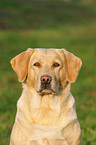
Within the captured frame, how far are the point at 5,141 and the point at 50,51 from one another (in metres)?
2.16

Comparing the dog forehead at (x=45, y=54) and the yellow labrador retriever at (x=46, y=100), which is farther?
the dog forehead at (x=45, y=54)

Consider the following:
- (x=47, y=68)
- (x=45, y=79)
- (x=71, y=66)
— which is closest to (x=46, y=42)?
(x=71, y=66)

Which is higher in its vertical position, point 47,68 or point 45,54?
point 45,54

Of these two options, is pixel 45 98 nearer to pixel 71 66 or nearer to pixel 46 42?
pixel 71 66

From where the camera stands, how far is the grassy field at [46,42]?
6.99m

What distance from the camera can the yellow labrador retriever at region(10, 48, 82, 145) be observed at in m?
3.68

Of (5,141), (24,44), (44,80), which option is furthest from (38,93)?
(24,44)

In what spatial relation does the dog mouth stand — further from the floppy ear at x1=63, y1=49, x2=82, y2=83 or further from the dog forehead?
the dog forehead

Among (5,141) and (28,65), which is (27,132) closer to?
(28,65)

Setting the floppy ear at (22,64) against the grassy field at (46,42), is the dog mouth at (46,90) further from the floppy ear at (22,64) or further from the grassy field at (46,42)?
the grassy field at (46,42)

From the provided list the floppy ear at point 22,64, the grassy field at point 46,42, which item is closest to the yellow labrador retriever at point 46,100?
the floppy ear at point 22,64

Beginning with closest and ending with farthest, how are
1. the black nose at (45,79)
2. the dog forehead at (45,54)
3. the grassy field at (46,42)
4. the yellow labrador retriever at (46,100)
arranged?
the black nose at (45,79) → the yellow labrador retriever at (46,100) → the dog forehead at (45,54) → the grassy field at (46,42)

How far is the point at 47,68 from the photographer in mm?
3705

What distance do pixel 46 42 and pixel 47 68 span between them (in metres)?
15.4
